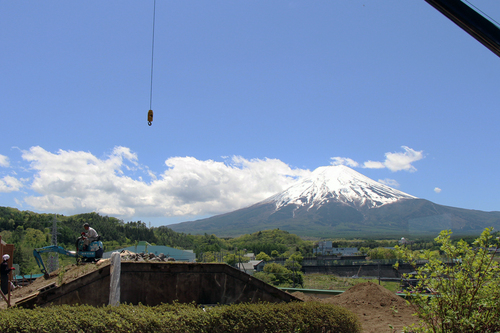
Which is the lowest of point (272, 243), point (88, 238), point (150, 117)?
point (272, 243)

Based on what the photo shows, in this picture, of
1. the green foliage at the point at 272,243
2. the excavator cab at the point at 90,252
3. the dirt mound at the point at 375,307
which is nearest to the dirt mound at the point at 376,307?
the dirt mound at the point at 375,307

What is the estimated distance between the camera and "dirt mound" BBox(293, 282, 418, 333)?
11404mm

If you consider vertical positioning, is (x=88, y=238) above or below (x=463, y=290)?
above

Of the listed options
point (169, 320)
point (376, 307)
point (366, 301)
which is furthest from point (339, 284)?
point (169, 320)

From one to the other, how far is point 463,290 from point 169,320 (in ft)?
18.4

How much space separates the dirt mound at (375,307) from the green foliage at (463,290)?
4.54 meters

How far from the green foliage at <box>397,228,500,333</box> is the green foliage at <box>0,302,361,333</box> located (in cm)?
258

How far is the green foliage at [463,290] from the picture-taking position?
6148 mm

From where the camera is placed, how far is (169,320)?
7539 millimetres

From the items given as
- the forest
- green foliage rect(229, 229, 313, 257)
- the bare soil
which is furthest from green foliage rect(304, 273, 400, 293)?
green foliage rect(229, 229, 313, 257)

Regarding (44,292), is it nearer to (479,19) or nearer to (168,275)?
(168,275)

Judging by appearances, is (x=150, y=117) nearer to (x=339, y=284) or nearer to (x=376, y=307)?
(x=376, y=307)

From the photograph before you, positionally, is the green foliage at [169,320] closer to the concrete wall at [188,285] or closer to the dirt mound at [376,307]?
the dirt mound at [376,307]

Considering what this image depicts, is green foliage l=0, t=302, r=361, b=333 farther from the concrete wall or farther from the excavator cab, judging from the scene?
the excavator cab
